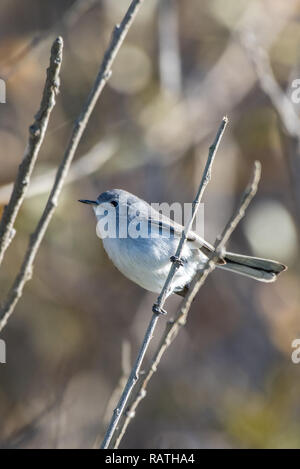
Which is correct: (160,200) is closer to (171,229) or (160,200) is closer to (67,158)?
(171,229)

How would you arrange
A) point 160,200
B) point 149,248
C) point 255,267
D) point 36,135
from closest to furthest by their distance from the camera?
point 36,135
point 149,248
point 255,267
point 160,200

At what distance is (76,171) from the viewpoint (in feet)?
11.3

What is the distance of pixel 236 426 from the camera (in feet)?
13.1

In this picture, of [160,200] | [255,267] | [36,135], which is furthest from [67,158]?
[160,200]

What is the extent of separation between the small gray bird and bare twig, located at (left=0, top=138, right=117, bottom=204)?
25 centimetres

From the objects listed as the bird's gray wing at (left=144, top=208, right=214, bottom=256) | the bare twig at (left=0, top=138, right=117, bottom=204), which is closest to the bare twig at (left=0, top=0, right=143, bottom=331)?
the bare twig at (left=0, top=138, right=117, bottom=204)

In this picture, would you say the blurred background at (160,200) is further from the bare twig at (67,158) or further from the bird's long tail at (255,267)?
the bare twig at (67,158)

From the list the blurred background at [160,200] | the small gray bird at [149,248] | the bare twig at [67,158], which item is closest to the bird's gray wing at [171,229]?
the small gray bird at [149,248]

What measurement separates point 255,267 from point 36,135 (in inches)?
79.2

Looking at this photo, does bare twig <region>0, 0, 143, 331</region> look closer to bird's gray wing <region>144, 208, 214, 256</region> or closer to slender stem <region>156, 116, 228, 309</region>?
slender stem <region>156, 116, 228, 309</region>

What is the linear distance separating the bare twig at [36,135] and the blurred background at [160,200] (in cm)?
262

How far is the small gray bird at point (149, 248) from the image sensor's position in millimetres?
2904

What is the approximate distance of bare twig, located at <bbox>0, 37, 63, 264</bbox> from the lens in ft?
4.43
